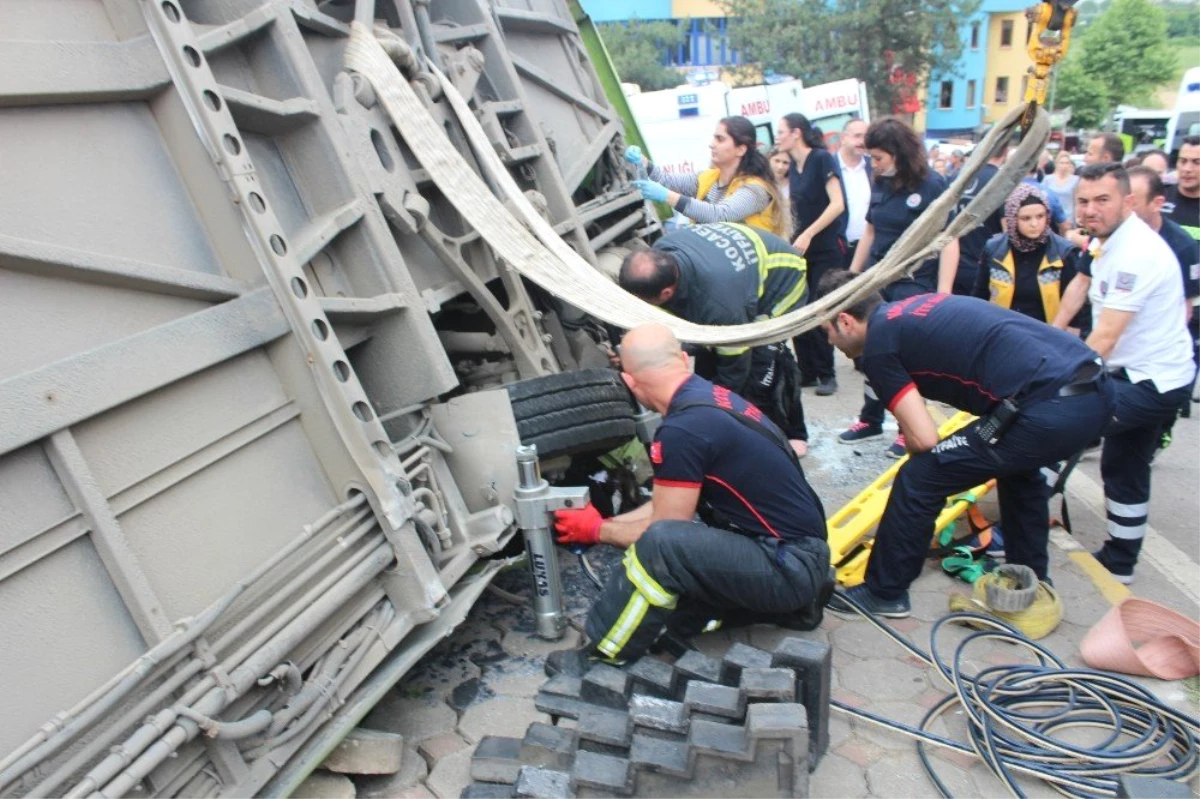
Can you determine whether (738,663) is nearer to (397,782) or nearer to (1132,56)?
(397,782)

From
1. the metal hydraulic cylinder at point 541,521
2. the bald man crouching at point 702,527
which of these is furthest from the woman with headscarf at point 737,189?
the metal hydraulic cylinder at point 541,521

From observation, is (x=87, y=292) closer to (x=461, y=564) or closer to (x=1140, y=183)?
(x=461, y=564)

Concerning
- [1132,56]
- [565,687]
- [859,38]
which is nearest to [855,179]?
A: [565,687]

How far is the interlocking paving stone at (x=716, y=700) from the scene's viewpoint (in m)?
2.32

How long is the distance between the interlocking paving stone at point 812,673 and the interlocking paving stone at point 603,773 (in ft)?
1.73

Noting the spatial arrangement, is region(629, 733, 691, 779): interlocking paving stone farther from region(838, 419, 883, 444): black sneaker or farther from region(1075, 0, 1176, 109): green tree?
region(1075, 0, 1176, 109): green tree

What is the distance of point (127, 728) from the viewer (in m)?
2.01

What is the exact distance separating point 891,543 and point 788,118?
3.66 metres

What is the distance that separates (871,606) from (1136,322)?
1.60m

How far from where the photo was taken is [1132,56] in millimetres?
45531

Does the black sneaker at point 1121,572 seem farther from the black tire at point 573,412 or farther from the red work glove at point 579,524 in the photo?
the red work glove at point 579,524

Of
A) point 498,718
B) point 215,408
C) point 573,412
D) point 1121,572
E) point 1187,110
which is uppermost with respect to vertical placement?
point 215,408

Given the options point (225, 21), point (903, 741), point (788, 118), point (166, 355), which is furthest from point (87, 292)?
point (788, 118)

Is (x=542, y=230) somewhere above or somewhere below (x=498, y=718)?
above
